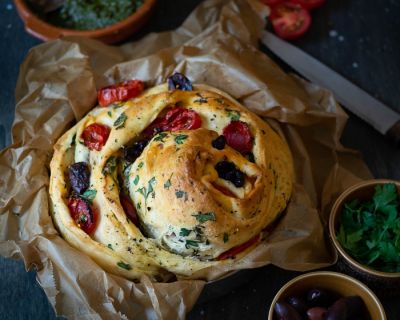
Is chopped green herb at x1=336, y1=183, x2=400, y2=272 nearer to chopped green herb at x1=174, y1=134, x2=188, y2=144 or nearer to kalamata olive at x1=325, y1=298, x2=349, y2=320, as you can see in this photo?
kalamata olive at x1=325, y1=298, x2=349, y2=320

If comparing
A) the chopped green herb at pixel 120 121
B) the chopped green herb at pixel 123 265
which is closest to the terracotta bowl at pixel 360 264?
the chopped green herb at pixel 123 265

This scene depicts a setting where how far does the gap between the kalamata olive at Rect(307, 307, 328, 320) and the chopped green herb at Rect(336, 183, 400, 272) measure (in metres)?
0.30

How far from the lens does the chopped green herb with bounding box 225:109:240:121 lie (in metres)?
2.28

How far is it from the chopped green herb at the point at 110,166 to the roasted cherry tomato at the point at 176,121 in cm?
18

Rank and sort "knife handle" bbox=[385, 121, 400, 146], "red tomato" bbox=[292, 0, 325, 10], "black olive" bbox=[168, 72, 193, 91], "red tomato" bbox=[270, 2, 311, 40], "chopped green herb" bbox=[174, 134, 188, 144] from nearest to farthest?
"chopped green herb" bbox=[174, 134, 188, 144] < "black olive" bbox=[168, 72, 193, 91] < "knife handle" bbox=[385, 121, 400, 146] < "red tomato" bbox=[270, 2, 311, 40] < "red tomato" bbox=[292, 0, 325, 10]

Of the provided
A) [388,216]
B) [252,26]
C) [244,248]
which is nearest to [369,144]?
[388,216]

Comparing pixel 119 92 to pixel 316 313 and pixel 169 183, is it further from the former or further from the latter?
pixel 316 313

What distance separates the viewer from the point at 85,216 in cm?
216

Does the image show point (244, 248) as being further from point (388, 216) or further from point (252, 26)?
point (252, 26)

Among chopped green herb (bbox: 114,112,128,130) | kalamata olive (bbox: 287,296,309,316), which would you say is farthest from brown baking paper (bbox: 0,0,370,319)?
chopped green herb (bbox: 114,112,128,130)

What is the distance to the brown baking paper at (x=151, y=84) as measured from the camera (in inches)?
82.1

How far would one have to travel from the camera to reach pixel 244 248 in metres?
2.16

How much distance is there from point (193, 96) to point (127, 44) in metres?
0.72

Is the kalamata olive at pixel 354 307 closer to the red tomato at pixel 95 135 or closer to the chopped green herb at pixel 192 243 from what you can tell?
the chopped green herb at pixel 192 243
